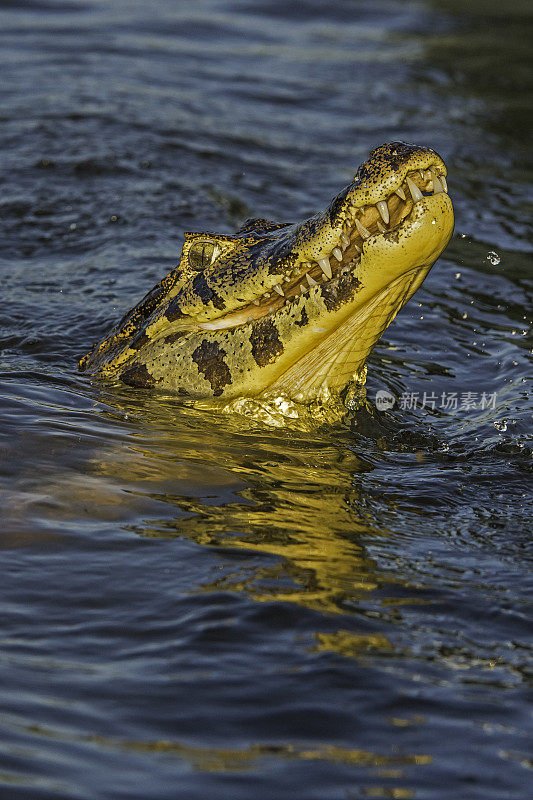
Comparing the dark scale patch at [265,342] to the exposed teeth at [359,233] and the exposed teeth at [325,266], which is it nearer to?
the exposed teeth at [359,233]

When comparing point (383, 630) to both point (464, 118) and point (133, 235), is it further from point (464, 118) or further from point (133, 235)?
point (464, 118)

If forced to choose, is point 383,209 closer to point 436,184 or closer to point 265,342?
point 436,184

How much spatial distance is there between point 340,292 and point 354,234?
0.97ft

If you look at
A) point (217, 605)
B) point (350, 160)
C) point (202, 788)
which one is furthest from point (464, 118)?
point (202, 788)

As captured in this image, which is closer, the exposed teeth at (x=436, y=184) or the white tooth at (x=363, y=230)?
the exposed teeth at (x=436, y=184)

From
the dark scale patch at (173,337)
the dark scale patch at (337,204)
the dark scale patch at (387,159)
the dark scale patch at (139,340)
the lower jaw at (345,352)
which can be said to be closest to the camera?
the dark scale patch at (387,159)

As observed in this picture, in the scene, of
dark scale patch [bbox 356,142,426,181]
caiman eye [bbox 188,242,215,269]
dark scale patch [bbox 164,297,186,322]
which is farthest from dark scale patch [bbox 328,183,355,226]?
dark scale patch [bbox 164,297,186,322]

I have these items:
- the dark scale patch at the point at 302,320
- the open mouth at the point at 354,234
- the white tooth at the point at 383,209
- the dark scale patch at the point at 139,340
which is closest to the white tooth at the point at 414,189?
the open mouth at the point at 354,234

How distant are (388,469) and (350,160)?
7.05 m

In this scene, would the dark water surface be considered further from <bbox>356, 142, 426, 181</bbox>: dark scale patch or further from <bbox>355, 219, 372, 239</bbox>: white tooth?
<bbox>356, 142, 426, 181</bbox>: dark scale patch

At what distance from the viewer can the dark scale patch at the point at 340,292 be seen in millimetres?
4863

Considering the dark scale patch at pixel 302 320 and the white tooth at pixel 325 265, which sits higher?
the white tooth at pixel 325 265

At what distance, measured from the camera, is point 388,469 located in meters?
5.38

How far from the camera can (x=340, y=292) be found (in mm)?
4922
